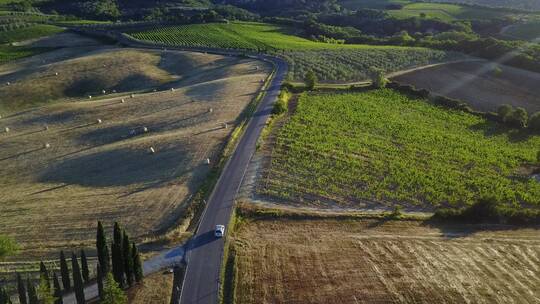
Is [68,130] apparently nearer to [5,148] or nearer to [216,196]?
[5,148]

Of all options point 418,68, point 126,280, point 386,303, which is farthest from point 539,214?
point 418,68

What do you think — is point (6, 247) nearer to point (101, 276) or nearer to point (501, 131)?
point (101, 276)

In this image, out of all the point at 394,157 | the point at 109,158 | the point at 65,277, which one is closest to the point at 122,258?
the point at 65,277

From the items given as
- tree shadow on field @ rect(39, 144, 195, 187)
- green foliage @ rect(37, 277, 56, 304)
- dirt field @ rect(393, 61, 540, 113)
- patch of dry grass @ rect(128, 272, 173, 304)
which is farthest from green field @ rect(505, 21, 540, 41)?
green foliage @ rect(37, 277, 56, 304)

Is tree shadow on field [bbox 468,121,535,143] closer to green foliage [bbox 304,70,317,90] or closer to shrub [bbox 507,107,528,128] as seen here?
shrub [bbox 507,107,528,128]

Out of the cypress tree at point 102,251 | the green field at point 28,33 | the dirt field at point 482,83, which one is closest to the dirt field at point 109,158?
the cypress tree at point 102,251
